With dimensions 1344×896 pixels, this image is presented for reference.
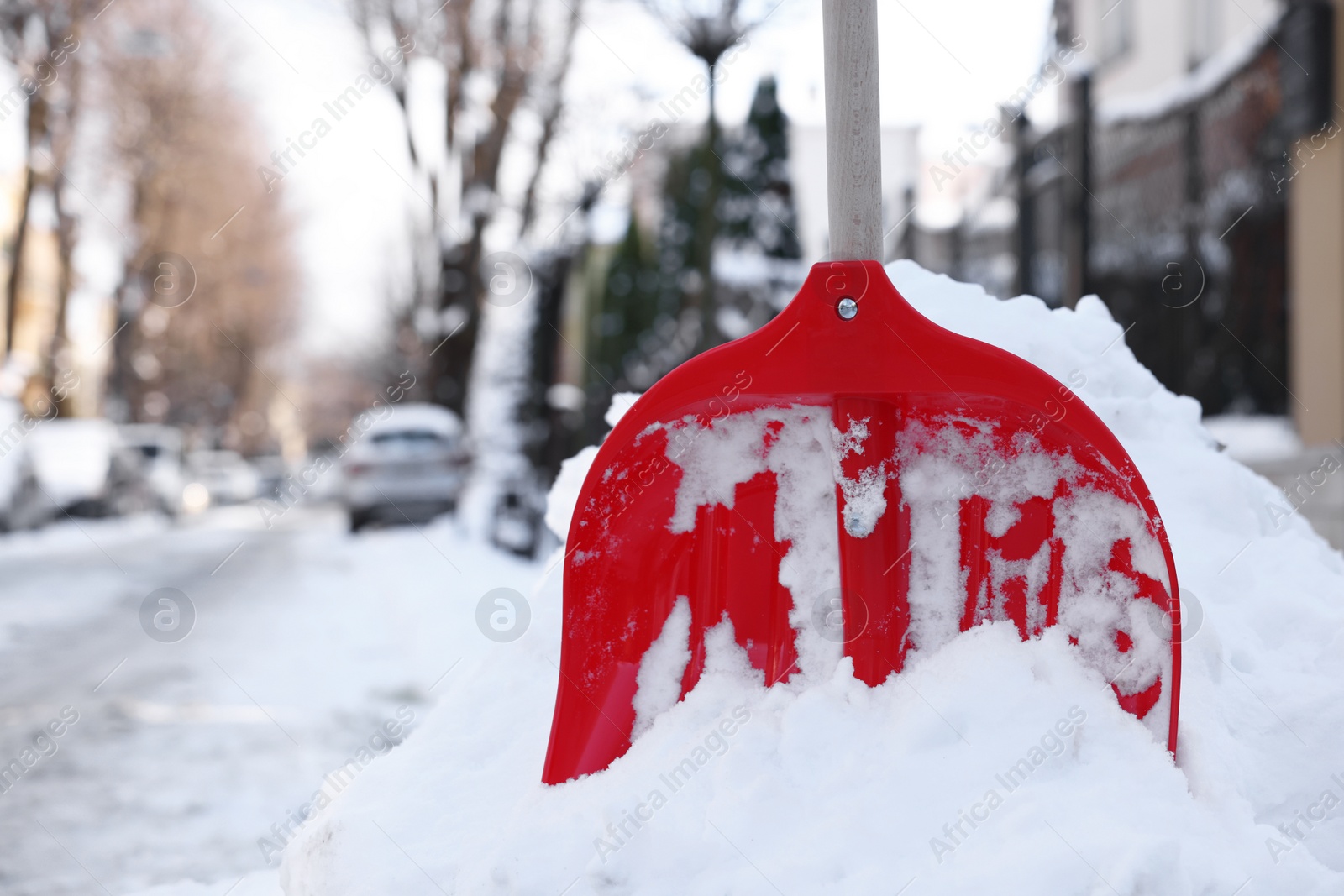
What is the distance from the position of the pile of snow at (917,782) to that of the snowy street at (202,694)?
1.61 ft

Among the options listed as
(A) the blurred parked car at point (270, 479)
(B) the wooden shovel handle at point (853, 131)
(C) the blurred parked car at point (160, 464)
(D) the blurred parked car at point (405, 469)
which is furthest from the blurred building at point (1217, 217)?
(A) the blurred parked car at point (270, 479)

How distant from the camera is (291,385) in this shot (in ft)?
158

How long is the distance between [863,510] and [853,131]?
0.64 metres

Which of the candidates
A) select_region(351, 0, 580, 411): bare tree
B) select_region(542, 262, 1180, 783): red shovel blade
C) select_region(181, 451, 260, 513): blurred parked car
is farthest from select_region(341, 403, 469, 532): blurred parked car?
select_region(181, 451, 260, 513): blurred parked car

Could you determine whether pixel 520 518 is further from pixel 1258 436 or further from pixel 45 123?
pixel 45 123

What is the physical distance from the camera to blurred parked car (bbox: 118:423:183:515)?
1734 cm

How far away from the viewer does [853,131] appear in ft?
5.79

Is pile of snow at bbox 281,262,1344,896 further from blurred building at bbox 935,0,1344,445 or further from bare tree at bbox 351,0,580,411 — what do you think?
bare tree at bbox 351,0,580,411

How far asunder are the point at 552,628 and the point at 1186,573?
4.14ft

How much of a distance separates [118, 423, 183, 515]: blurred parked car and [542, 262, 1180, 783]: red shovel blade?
1654cm

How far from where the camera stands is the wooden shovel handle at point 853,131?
1763 millimetres

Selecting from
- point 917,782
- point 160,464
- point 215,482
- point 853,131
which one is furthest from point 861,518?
point 215,482

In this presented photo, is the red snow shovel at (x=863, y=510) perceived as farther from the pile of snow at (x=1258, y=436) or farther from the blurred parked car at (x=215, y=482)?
the blurred parked car at (x=215, y=482)

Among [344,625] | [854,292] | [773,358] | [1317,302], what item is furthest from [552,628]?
[1317,302]
